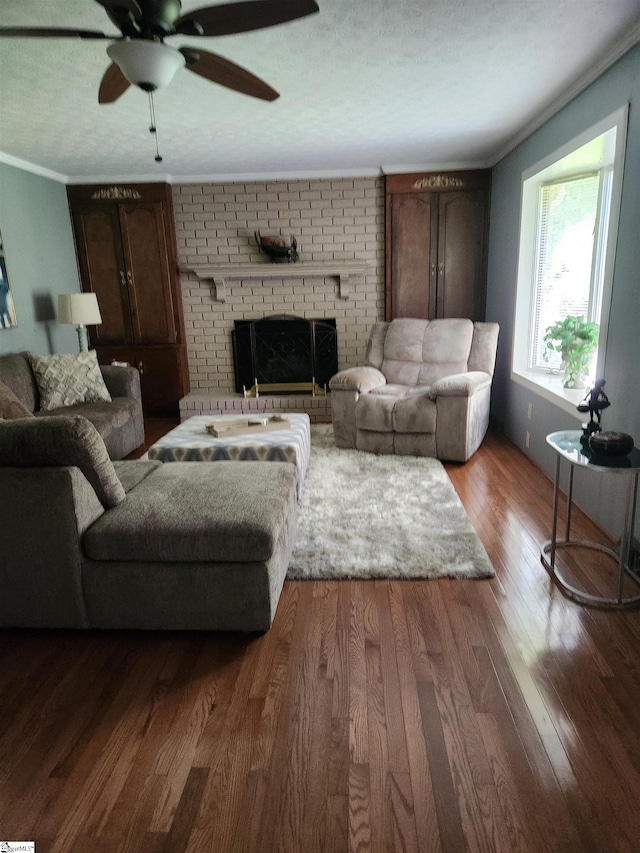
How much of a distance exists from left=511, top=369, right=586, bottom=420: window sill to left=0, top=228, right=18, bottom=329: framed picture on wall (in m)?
4.03

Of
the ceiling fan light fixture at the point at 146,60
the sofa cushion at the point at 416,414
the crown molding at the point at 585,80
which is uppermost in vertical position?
the crown molding at the point at 585,80

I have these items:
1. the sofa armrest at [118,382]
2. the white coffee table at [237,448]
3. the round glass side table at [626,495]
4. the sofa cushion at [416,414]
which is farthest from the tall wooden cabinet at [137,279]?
the round glass side table at [626,495]

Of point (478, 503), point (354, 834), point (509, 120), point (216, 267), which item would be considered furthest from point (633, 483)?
point (216, 267)

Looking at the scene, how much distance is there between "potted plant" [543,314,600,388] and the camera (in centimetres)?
332

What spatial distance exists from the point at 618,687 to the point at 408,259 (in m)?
4.28

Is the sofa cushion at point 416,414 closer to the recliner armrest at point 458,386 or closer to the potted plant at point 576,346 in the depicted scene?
the recliner armrest at point 458,386

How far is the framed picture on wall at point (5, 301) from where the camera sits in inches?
162

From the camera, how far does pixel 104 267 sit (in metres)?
5.29

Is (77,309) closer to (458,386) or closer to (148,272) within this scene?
(148,272)

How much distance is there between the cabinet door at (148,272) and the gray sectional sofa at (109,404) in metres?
1.01

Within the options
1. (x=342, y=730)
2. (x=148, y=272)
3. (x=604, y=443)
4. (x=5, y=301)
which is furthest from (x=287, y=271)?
(x=342, y=730)

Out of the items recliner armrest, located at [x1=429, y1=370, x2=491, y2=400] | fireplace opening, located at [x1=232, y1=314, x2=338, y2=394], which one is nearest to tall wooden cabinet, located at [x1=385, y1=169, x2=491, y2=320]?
fireplace opening, located at [x1=232, y1=314, x2=338, y2=394]

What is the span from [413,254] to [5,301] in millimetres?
3579

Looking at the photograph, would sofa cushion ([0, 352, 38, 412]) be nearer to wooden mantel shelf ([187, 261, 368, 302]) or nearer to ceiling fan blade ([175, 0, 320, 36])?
wooden mantel shelf ([187, 261, 368, 302])
